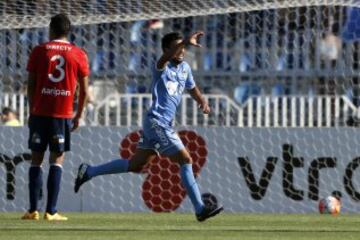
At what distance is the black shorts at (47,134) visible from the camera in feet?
34.4

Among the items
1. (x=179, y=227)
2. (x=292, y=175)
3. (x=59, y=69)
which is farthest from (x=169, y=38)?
(x=292, y=175)

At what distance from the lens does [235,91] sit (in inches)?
631

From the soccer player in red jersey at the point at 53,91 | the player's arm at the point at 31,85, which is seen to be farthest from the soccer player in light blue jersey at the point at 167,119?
the player's arm at the point at 31,85

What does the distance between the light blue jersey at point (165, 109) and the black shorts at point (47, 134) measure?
0.72 metres

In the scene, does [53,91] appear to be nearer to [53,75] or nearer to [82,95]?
[53,75]

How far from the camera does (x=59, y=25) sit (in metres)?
10.2

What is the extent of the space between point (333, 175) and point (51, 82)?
152 inches

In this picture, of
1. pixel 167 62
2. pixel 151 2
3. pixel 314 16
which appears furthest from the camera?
pixel 314 16

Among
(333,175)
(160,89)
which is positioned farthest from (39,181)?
(333,175)

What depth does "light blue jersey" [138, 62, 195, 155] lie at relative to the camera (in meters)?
10.4

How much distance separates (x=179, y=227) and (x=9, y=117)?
16.3ft

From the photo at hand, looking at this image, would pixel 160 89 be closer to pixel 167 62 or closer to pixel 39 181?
pixel 167 62

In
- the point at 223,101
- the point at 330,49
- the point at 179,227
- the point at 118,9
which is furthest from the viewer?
the point at 330,49

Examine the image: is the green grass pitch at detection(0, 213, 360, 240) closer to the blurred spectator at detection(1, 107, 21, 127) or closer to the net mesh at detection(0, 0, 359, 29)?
the blurred spectator at detection(1, 107, 21, 127)
